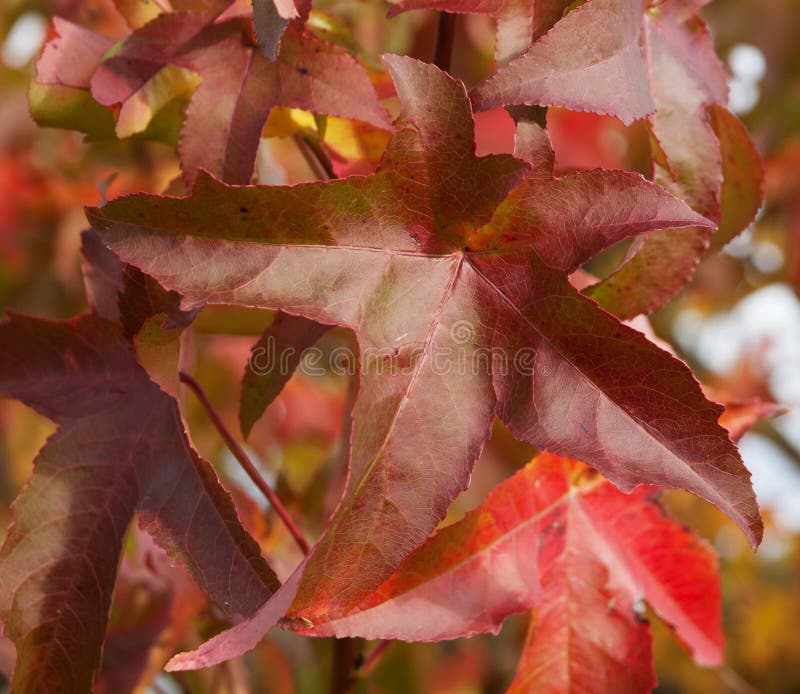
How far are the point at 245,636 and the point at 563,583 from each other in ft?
1.15

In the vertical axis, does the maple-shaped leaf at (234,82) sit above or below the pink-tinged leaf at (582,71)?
below

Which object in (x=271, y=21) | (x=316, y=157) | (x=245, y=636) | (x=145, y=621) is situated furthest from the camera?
(x=145, y=621)

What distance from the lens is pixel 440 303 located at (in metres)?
0.61

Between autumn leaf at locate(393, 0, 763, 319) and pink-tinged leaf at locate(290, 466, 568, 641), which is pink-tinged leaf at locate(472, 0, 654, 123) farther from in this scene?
pink-tinged leaf at locate(290, 466, 568, 641)

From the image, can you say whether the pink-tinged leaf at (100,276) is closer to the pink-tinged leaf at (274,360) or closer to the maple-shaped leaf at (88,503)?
the maple-shaped leaf at (88,503)

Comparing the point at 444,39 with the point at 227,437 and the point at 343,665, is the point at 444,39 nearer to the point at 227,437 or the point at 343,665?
the point at 227,437

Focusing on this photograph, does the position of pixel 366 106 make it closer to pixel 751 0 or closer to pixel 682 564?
pixel 682 564

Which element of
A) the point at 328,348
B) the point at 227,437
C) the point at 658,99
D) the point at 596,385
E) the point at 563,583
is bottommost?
the point at 328,348

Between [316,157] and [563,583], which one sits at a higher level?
[316,157]

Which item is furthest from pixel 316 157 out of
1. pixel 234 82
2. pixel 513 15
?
pixel 513 15

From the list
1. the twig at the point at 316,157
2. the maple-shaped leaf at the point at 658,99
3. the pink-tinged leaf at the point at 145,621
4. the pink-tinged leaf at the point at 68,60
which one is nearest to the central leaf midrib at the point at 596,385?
the maple-shaped leaf at the point at 658,99

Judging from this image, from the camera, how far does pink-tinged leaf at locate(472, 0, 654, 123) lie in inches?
22.5

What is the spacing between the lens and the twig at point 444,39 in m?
0.74

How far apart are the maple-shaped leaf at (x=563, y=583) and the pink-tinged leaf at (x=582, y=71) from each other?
1.03ft
